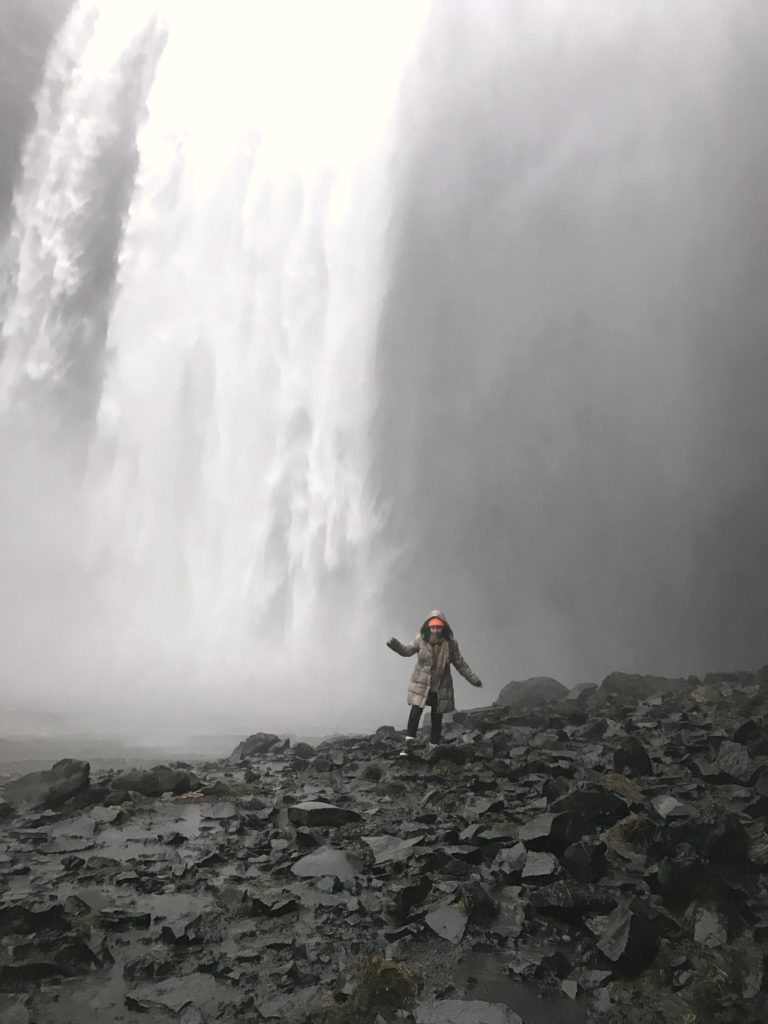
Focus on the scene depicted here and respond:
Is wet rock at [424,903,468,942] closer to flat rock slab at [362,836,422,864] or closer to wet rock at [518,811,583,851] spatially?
flat rock slab at [362,836,422,864]

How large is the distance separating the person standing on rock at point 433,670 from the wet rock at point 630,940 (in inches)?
361

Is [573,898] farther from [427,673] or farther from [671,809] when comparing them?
[427,673]

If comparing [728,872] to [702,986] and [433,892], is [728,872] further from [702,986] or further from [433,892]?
[433,892]

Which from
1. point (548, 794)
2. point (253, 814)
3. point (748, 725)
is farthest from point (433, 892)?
point (748, 725)

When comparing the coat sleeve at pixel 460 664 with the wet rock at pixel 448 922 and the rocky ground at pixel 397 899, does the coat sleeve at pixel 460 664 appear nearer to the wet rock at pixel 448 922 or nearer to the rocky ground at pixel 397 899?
the rocky ground at pixel 397 899

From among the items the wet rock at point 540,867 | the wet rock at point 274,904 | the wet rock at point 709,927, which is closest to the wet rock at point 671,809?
the wet rock at point 540,867

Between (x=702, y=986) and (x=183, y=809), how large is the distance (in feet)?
26.1

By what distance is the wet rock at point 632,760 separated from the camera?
10.4 metres

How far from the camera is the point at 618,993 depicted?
4340 millimetres

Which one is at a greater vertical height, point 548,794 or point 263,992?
point 548,794

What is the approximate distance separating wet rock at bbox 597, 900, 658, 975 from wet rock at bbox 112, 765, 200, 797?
8171 mm

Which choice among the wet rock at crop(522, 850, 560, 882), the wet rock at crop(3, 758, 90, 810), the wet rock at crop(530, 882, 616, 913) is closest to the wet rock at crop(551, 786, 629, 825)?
the wet rock at crop(522, 850, 560, 882)

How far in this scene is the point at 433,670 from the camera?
14.2 m

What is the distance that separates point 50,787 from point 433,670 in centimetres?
780
